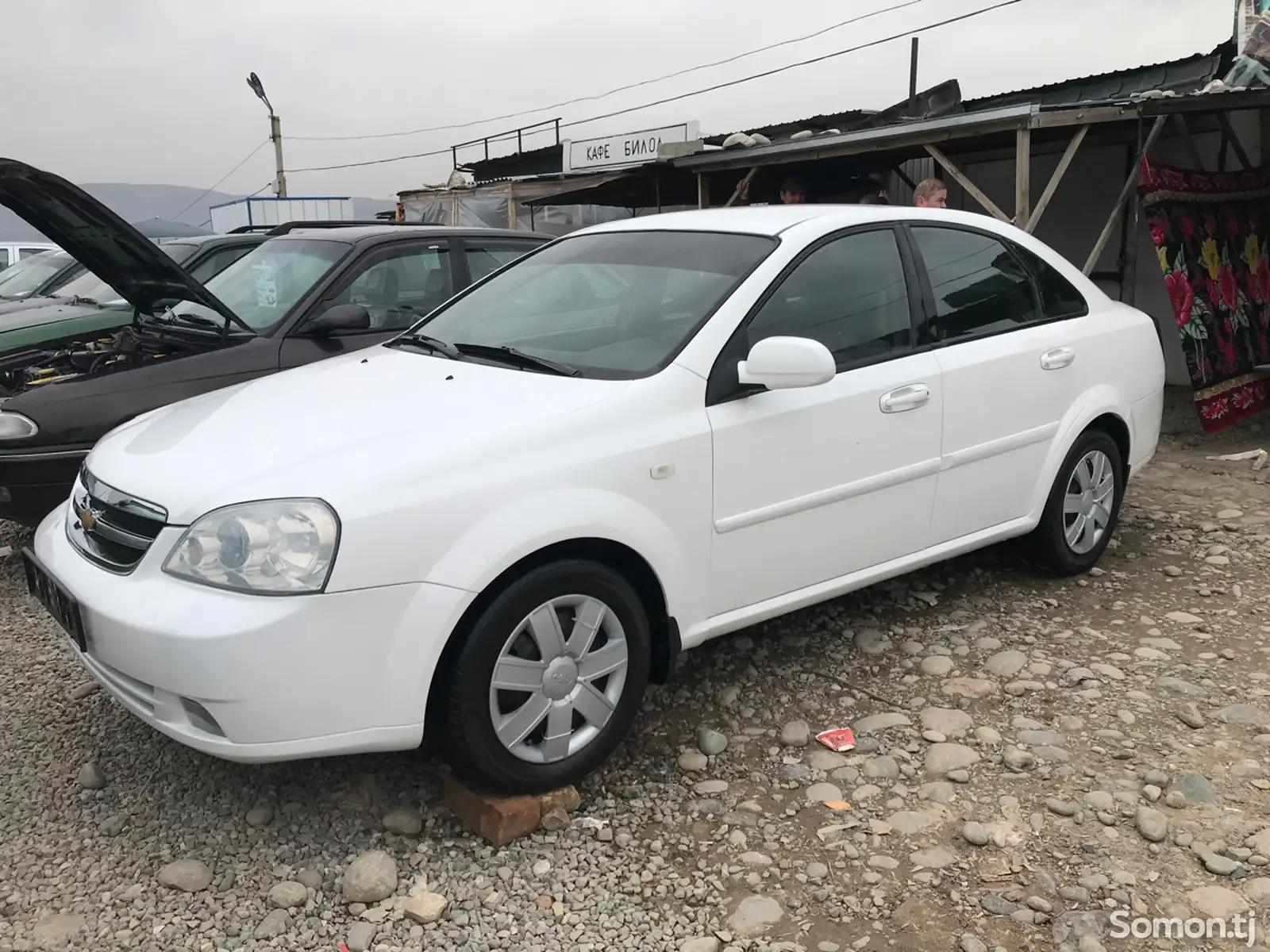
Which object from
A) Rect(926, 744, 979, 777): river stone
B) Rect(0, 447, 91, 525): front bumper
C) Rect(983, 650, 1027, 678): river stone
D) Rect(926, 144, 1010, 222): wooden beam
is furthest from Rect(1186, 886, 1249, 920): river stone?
Rect(926, 144, 1010, 222): wooden beam

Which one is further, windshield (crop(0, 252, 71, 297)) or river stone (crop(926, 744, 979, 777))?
windshield (crop(0, 252, 71, 297))

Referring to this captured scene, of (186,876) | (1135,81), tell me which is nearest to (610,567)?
(186,876)

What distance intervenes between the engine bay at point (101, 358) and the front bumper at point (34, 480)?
47cm

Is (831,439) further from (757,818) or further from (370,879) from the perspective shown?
(370,879)

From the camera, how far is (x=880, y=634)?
4.03 metres

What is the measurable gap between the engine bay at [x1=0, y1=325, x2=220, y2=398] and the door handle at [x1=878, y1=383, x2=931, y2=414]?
3.16 m

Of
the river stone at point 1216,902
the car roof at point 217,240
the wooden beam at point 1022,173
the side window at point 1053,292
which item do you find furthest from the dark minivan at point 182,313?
the river stone at point 1216,902

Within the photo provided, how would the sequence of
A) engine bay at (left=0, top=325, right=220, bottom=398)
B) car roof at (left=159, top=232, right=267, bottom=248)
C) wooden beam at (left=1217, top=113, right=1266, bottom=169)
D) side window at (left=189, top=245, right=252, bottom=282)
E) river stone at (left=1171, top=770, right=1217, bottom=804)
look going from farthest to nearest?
wooden beam at (left=1217, top=113, right=1266, bottom=169), car roof at (left=159, top=232, right=267, bottom=248), side window at (left=189, top=245, right=252, bottom=282), engine bay at (left=0, top=325, right=220, bottom=398), river stone at (left=1171, top=770, right=1217, bottom=804)

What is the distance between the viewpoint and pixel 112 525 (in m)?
2.80

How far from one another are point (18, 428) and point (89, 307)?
80.5 inches

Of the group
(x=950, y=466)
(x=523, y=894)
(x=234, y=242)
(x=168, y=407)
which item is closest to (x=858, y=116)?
(x=234, y=242)

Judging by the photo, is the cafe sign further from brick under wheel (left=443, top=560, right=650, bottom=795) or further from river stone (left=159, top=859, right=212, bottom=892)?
river stone (left=159, top=859, right=212, bottom=892)

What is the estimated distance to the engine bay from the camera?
4723 millimetres

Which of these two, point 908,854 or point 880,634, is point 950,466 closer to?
point 880,634
